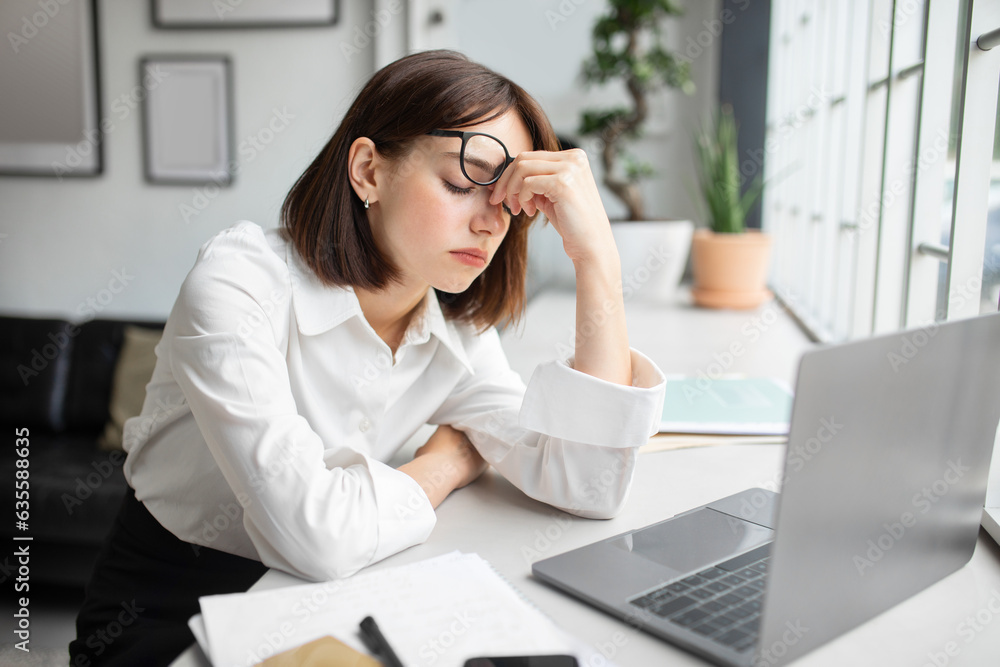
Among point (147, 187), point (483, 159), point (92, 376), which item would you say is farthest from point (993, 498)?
point (147, 187)

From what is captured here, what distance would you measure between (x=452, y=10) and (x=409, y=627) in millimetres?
2992

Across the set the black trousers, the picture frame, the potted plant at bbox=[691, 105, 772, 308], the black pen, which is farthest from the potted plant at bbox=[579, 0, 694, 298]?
the black pen

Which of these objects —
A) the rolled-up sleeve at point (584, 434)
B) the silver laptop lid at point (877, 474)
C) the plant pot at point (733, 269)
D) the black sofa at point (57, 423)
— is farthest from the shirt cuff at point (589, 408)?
the black sofa at point (57, 423)

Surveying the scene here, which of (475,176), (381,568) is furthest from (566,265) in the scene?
(381,568)

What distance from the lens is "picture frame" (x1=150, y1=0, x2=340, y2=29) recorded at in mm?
2844

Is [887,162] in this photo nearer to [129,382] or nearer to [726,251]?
[726,251]

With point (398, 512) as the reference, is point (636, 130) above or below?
above

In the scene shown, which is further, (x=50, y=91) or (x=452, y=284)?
(x=50, y=91)

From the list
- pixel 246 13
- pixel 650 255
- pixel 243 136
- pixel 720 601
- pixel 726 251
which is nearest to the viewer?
pixel 720 601

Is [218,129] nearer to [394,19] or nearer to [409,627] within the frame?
[394,19]

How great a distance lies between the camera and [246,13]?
285cm

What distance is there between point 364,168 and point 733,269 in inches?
65.4

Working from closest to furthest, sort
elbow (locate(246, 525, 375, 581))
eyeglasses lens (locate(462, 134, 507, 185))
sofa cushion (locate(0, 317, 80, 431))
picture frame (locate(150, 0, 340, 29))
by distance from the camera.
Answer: elbow (locate(246, 525, 375, 581)) → eyeglasses lens (locate(462, 134, 507, 185)) → sofa cushion (locate(0, 317, 80, 431)) → picture frame (locate(150, 0, 340, 29))

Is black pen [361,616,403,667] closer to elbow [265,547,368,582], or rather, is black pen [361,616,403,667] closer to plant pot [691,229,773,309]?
elbow [265,547,368,582]
